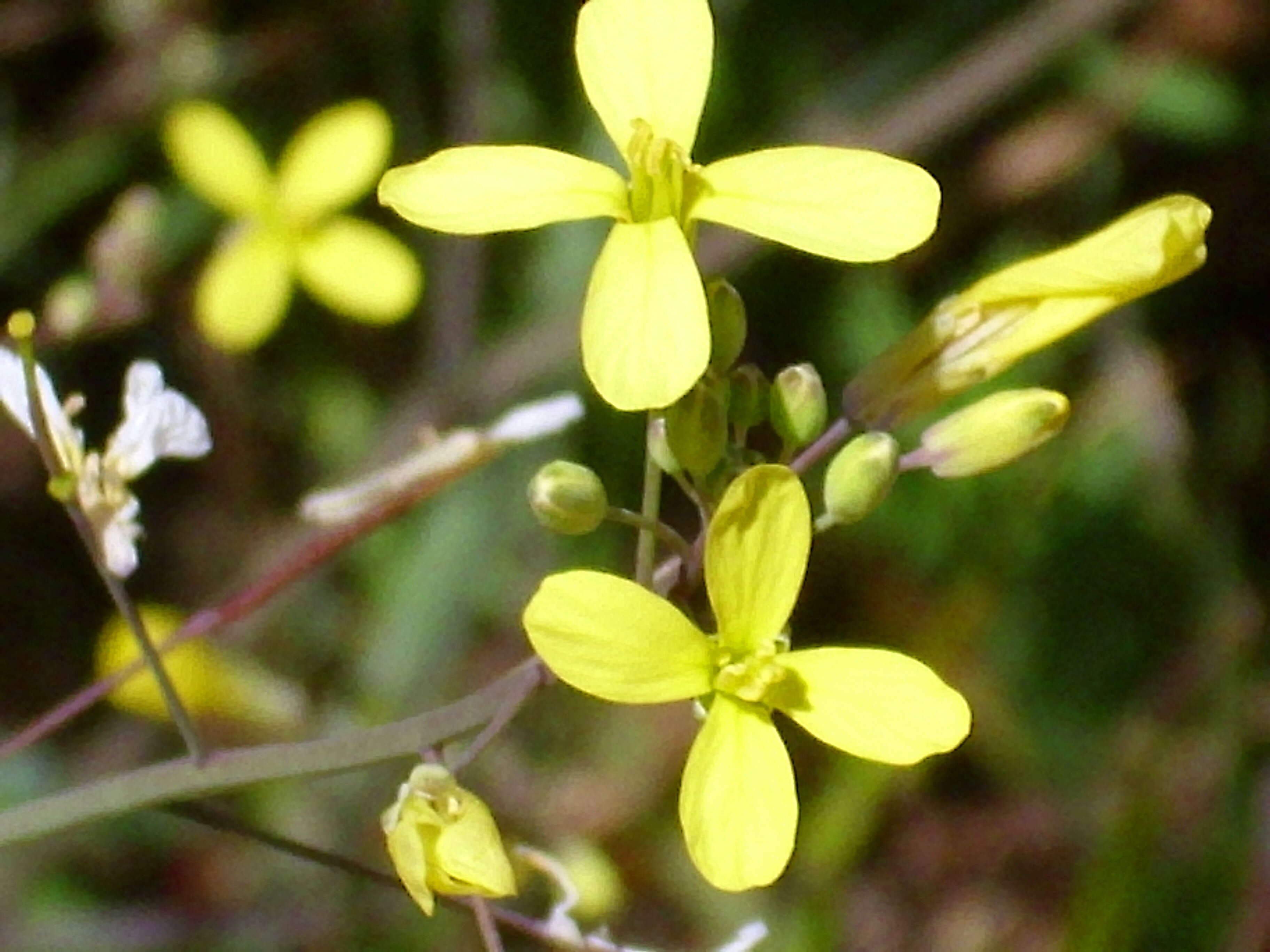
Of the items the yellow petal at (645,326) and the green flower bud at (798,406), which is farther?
the green flower bud at (798,406)

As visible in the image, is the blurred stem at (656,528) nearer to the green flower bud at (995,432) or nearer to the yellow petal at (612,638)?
the yellow petal at (612,638)

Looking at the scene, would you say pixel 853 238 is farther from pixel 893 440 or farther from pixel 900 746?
pixel 900 746

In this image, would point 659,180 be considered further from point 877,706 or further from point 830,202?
point 877,706

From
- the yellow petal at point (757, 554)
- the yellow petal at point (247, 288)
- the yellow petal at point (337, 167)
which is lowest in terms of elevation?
the yellow petal at point (757, 554)

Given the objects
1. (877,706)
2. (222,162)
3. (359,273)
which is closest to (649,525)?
(877,706)

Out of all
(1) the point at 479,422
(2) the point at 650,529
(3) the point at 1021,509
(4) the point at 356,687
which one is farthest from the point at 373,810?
(2) the point at 650,529

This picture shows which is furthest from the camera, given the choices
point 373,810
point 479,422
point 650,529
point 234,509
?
point 234,509

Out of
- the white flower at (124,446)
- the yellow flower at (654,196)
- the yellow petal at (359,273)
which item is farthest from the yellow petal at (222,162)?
the yellow flower at (654,196)
